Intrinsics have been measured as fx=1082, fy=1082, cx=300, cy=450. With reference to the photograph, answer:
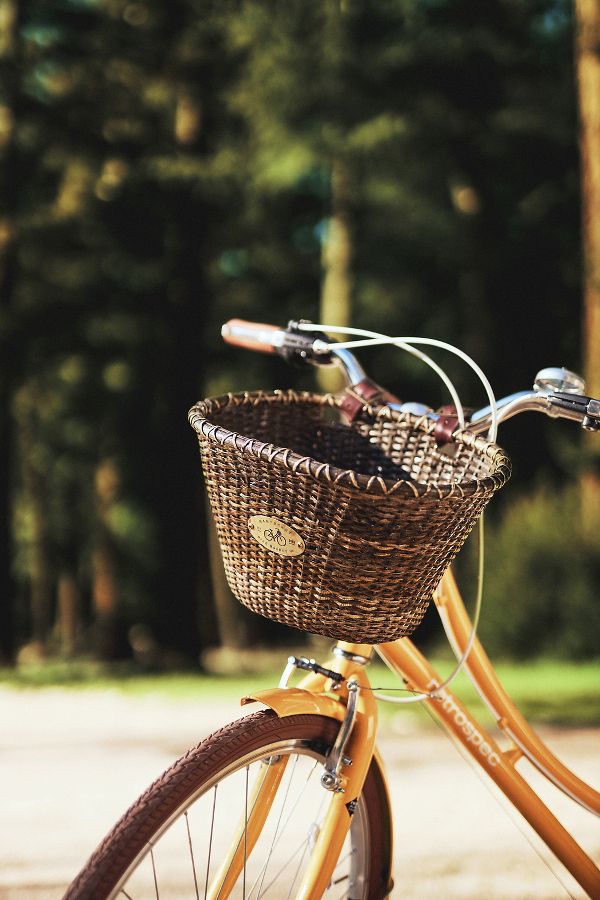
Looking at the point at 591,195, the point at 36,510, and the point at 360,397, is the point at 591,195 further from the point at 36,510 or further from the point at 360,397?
the point at 36,510

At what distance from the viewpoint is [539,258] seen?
15484mm

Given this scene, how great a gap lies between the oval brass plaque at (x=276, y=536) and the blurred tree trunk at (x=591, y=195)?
7364 mm

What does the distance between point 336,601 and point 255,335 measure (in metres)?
0.79

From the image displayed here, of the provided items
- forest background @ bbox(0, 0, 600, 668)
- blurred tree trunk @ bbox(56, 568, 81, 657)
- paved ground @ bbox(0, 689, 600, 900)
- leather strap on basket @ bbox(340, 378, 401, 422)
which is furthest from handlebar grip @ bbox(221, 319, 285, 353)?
blurred tree trunk @ bbox(56, 568, 81, 657)

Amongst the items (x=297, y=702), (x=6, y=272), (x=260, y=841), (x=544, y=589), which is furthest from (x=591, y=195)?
(x=297, y=702)

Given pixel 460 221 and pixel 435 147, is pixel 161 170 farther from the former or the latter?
pixel 460 221

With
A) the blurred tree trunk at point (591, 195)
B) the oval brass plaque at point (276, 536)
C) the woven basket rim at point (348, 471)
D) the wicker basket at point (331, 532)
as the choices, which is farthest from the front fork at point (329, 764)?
the blurred tree trunk at point (591, 195)

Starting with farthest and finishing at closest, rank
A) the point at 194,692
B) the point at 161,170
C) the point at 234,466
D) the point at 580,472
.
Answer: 1. the point at 161,170
2. the point at 580,472
3. the point at 194,692
4. the point at 234,466

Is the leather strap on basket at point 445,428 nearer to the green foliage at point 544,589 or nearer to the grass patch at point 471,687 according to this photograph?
the grass patch at point 471,687

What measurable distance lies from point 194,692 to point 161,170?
7557mm

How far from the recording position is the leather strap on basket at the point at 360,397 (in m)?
2.35

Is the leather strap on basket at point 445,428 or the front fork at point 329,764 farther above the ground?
the leather strap on basket at point 445,428

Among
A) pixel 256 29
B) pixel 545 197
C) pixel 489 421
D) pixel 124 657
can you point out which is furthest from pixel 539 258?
pixel 489 421

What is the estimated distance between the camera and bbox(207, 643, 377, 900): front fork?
1978mm
